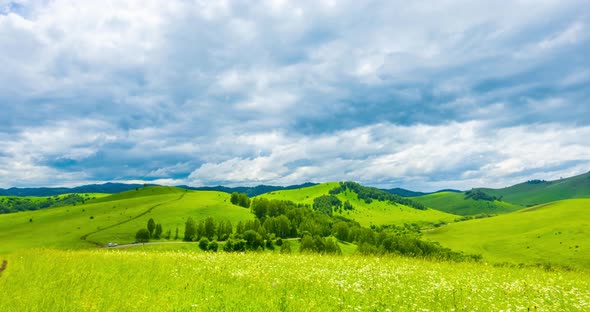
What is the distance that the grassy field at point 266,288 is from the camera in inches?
391

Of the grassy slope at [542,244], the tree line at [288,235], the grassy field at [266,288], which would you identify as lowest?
the grassy slope at [542,244]

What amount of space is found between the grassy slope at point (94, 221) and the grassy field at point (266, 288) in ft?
407

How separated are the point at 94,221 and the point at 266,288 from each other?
17996 cm

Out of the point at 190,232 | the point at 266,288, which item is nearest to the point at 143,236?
the point at 190,232

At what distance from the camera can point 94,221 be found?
157750mm

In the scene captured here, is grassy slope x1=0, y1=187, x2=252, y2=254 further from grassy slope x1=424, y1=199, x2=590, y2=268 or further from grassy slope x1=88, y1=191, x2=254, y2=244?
grassy slope x1=424, y1=199, x2=590, y2=268

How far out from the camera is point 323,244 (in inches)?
4456

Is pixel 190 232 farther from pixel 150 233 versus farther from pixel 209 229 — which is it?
pixel 150 233

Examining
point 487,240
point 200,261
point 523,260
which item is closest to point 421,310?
point 200,261

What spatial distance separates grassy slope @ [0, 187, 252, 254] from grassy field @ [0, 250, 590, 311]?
12413cm

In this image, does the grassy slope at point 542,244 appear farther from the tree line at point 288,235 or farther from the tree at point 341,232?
the tree at point 341,232

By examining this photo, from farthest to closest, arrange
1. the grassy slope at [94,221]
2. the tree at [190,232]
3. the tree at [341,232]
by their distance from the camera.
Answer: the tree at [341,232], the tree at [190,232], the grassy slope at [94,221]

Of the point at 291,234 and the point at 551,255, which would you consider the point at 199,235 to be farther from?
the point at 551,255

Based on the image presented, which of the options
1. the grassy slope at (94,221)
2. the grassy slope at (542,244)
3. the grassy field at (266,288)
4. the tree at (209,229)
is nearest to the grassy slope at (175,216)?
the grassy slope at (94,221)
